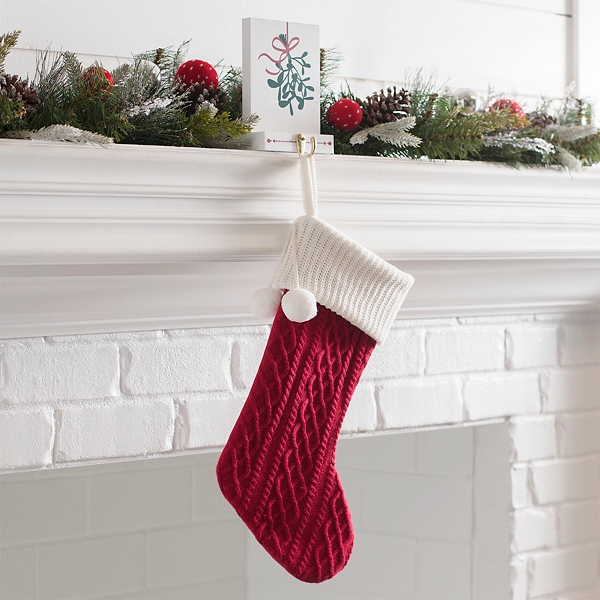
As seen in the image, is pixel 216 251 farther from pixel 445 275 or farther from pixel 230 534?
pixel 230 534

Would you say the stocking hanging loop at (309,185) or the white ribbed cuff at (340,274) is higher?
the stocking hanging loop at (309,185)

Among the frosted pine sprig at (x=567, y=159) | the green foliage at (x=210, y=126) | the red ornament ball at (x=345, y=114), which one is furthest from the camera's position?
the frosted pine sprig at (x=567, y=159)

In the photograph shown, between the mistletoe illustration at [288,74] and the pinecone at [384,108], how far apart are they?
0.10 meters

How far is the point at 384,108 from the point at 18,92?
498 millimetres

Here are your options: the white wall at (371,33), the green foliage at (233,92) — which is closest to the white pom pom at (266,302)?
the green foliage at (233,92)

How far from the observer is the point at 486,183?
3.83 ft

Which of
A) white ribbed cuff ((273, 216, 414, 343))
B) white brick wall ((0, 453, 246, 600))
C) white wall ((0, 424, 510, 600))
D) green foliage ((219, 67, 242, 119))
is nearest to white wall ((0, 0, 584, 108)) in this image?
green foliage ((219, 67, 242, 119))

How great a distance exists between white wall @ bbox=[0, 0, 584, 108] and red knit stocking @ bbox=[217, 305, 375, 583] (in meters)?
0.53

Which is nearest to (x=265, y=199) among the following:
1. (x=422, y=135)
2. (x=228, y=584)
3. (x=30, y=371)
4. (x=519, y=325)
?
(x=422, y=135)

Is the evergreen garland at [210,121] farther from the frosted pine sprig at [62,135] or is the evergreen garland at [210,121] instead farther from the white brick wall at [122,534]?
the white brick wall at [122,534]

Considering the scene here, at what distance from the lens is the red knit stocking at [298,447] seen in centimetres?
102

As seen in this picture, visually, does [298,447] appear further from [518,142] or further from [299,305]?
[518,142]

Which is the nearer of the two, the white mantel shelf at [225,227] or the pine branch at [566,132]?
the white mantel shelf at [225,227]

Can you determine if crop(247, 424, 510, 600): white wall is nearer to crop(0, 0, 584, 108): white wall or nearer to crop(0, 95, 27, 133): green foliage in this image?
crop(0, 0, 584, 108): white wall
